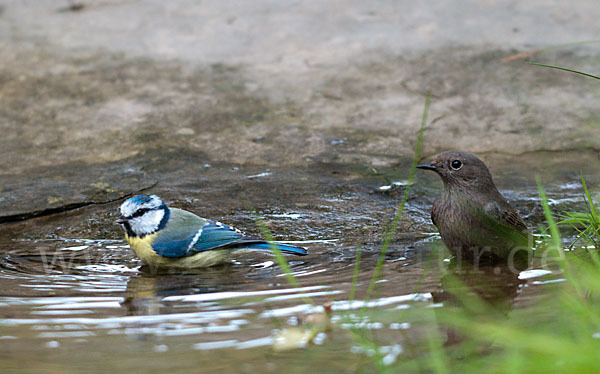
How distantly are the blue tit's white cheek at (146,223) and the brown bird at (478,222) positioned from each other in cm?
152

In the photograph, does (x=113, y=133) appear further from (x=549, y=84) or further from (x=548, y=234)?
(x=549, y=84)

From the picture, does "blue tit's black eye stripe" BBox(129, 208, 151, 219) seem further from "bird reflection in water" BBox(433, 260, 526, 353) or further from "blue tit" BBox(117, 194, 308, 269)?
"bird reflection in water" BBox(433, 260, 526, 353)

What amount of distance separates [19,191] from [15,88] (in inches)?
81.5

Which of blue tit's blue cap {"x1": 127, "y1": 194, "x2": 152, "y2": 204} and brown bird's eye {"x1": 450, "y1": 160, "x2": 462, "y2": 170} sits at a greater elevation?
brown bird's eye {"x1": 450, "y1": 160, "x2": 462, "y2": 170}

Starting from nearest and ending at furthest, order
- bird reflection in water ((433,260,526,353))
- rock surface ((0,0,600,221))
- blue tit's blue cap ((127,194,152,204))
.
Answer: bird reflection in water ((433,260,526,353)) < blue tit's blue cap ((127,194,152,204)) < rock surface ((0,0,600,221))

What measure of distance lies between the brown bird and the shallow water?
0.53ft

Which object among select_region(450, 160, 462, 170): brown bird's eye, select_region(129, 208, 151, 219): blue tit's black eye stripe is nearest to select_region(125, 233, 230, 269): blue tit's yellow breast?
select_region(129, 208, 151, 219): blue tit's black eye stripe

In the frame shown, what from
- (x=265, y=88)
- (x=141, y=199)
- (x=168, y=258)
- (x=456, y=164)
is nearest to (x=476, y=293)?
(x=456, y=164)

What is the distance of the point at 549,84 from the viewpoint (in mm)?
6492

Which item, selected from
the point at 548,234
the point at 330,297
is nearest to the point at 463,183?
the point at 548,234

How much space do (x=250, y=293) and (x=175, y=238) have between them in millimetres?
802

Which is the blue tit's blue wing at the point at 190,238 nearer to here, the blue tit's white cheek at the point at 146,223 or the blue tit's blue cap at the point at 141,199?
the blue tit's white cheek at the point at 146,223

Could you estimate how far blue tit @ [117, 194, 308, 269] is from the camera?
12.8 feet

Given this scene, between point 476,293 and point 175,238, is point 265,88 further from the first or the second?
point 476,293
